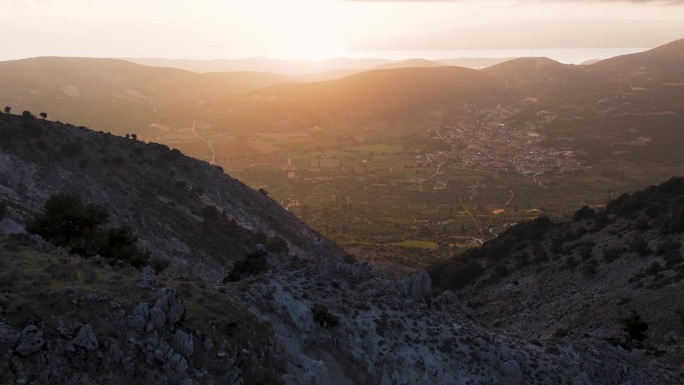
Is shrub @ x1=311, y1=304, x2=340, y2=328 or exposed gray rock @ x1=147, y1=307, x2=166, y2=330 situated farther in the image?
shrub @ x1=311, y1=304, x2=340, y2=328

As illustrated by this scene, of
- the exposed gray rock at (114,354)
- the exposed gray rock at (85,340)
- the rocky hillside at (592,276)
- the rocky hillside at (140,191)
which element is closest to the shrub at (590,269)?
the rocky hillside at (592,276)

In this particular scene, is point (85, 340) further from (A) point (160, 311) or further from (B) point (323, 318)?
(B) point (323, 318)

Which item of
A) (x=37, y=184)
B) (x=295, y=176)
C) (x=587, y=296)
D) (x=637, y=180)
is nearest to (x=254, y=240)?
(x=37, y=184)

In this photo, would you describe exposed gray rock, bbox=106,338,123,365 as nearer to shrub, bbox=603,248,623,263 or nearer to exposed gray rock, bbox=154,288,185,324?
exposed gray rock, bbox=154,288,185,324

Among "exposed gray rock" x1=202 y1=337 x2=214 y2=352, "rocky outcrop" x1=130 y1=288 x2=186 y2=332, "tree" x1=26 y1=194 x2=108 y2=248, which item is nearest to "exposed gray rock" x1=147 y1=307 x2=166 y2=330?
"rocky outcrop" x1=130 y1=288 x2=186 y2=332

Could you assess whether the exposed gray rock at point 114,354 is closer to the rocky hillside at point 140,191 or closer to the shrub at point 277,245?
the rocky hillside at point 140,191

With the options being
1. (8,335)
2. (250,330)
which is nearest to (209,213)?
(250,330)
